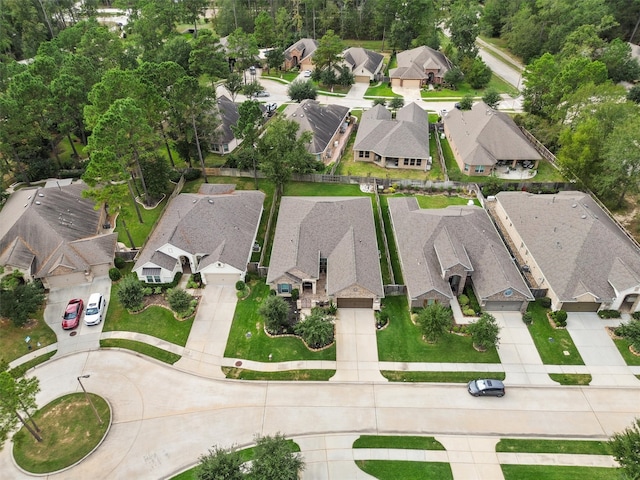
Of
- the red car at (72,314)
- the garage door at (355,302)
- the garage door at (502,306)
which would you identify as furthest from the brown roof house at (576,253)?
the red car at (72,314)

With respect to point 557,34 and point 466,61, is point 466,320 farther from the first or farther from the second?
point 557,34

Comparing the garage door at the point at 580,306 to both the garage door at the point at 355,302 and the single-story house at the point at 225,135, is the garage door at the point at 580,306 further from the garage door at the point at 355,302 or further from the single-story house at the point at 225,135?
the single-story house at the point at 225,135

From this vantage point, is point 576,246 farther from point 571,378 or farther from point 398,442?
point 398,442

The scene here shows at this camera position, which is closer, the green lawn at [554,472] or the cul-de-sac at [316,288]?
the green lawn at [554,472]

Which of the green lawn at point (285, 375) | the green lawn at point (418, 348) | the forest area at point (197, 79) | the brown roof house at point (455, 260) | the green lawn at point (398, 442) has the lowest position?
the green lawn at point (398, 442)

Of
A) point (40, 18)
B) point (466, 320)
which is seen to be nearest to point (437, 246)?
point (466, 320)

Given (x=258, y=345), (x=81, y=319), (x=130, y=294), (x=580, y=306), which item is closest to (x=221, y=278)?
(x=130, y=294)
